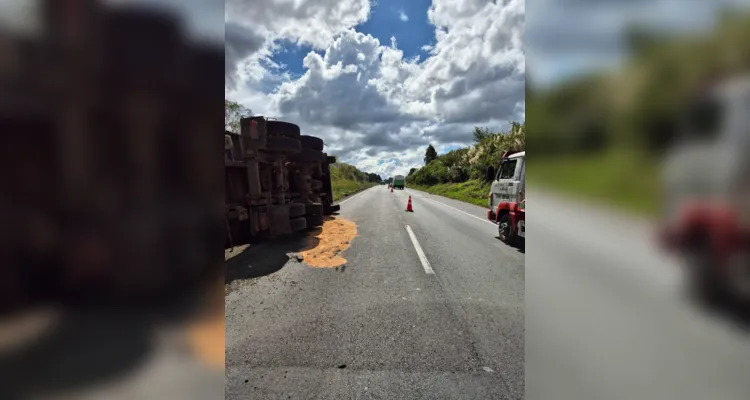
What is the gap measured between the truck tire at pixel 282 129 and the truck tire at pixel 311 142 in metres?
2.02

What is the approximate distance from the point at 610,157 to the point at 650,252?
0.75ft

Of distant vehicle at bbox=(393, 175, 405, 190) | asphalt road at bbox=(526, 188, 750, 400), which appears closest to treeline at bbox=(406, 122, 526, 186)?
distant vehicle at bbox=(393, 175, 405, 190)

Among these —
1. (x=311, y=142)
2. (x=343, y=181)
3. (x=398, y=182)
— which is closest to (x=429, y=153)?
(x=398, y=182)

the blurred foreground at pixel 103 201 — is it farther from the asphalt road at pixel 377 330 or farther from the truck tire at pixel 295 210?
the truck tire at pixel 295 210

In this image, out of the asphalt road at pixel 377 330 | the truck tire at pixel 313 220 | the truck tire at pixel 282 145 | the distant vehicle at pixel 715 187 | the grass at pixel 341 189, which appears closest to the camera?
the distant vehicle at pixel 715 187

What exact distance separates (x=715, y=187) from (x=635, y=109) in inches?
8.6

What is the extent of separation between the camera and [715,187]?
70 cm

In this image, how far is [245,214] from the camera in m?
5.17

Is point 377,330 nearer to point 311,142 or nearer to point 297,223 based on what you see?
point 297,223

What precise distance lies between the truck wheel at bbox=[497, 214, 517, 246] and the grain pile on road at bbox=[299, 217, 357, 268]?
3437mm

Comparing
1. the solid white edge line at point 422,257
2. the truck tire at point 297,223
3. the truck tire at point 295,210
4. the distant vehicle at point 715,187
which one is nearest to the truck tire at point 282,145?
the truck tire at point 295,210

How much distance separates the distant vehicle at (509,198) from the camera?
22.1ft

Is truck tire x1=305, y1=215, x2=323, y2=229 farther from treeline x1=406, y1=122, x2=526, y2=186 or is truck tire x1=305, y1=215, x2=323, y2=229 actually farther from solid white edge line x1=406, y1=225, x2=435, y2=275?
treeline x1=406, y1=122, x2=526, y2=186

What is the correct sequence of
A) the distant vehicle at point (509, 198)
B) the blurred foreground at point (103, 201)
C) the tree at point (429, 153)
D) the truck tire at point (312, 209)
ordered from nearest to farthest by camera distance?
the blurred foreground at point (103, 201) < the distant vehicle at point (509, 198) < the truck tire at point (312, 209) < the tree at point (429, 153)
